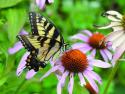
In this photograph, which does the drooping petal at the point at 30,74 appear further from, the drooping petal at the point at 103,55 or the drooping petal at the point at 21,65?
the drooping petal at the point at 103,55

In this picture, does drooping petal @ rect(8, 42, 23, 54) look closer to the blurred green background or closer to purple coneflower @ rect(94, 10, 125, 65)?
the blurred green background

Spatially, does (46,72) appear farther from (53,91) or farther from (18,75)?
(53,91)

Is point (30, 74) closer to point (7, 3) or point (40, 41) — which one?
point (40, 41)

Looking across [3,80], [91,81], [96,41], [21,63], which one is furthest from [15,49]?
[96,41]

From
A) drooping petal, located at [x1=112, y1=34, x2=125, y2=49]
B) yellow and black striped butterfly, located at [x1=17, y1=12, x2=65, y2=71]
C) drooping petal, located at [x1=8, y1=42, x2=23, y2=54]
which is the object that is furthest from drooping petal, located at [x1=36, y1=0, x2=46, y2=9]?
drooping petal, located at [x1=112, y1=34, x2=125, y2=49]

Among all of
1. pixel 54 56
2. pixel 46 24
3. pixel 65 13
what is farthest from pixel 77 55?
pixel 65 13
